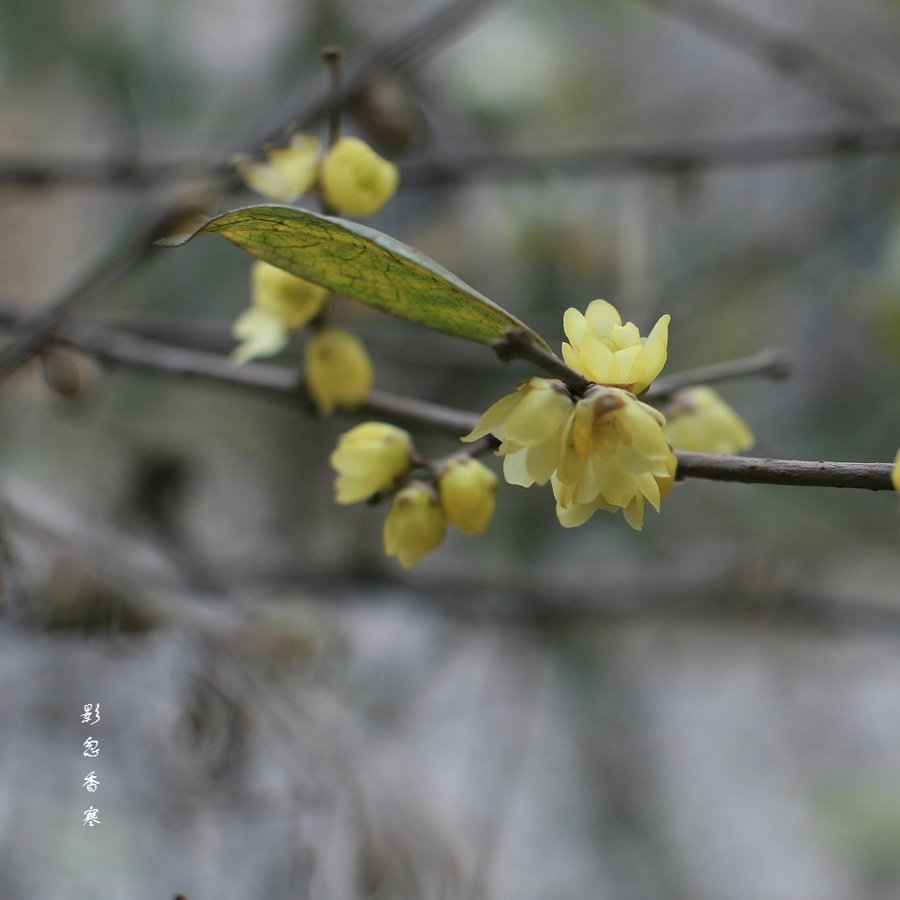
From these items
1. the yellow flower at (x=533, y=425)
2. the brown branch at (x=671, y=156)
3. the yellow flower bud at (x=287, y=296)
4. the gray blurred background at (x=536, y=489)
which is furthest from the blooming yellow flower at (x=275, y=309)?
the brown branch at (x=671, y=156)

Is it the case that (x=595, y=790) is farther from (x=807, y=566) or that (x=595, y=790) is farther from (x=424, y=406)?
(x=424, y=406)

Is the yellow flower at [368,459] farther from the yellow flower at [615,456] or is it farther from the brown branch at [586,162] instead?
the brown branch at [586,162]

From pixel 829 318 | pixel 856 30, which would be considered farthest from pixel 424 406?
pixel 856 30

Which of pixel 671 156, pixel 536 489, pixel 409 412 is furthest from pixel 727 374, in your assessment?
pixel 536 489

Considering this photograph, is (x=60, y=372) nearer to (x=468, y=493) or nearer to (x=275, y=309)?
(x=275, y=309)

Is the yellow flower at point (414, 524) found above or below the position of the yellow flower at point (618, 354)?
below

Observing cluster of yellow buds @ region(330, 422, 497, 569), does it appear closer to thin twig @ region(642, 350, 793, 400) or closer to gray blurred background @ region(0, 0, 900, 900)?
thin twig @ region(642, 350, 793, 400)
